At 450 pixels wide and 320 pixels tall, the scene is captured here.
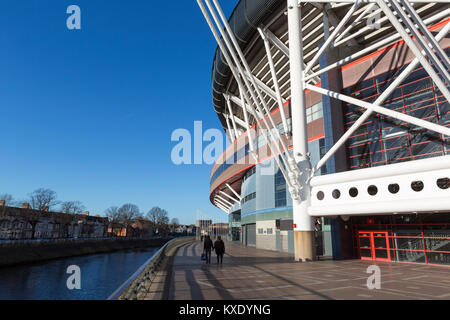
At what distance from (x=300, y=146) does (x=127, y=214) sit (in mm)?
99791

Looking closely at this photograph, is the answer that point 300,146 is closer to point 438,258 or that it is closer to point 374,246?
point 374,246

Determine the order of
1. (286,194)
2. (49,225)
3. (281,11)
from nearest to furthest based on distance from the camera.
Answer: (281,11)
(286,194)
(49,225)

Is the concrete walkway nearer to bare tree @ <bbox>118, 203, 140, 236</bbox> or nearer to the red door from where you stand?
the red door

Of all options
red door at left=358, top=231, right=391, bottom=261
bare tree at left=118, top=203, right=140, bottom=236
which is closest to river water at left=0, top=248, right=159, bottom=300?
red door at left=358, top=231, right=391, bottom=261

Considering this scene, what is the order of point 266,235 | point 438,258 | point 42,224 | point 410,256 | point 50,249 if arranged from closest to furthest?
point 438,258
point 410,256
point 266,235
point 50,249
point 42,224

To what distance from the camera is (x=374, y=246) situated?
17.8 m

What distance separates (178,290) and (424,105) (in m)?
Result: 17.6

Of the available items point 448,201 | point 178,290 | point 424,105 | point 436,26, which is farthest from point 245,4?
point 178,290

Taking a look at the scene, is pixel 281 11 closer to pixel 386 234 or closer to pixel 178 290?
pixel 386 234

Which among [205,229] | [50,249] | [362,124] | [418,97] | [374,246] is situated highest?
[418,97]

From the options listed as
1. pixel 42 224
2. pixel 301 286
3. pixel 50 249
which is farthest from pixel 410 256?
pixel 42 224

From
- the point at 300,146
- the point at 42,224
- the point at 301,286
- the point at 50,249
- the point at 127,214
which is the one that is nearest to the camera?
the point at 301,286

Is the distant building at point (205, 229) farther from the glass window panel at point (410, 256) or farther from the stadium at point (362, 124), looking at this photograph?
the glass window panel at point (410, 256)

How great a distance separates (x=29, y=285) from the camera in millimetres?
24141
